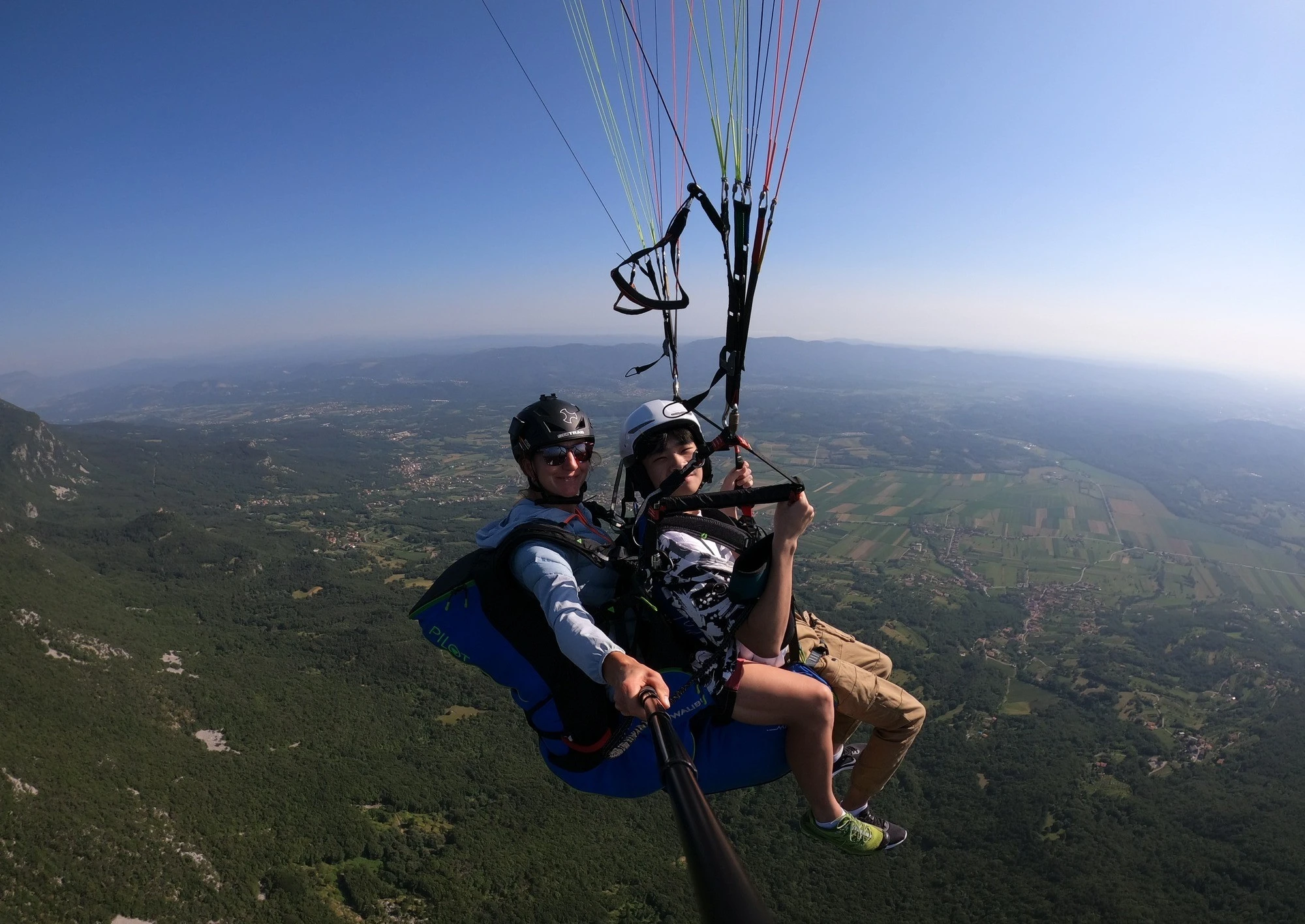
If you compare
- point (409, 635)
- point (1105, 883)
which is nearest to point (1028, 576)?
point (1105, 883)

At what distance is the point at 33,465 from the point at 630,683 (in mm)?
133618

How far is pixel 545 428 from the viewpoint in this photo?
12.0 feet

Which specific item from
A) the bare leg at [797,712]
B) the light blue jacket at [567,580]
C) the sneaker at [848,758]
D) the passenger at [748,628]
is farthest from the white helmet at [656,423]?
the sneaker at [848,758]

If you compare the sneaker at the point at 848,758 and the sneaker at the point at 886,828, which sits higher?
the sneaker at the point at 848,758

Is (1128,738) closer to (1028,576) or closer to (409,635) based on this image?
(1028,576)

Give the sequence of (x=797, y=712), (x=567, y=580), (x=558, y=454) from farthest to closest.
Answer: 1. (x=558, y=454)
2. (x=797, y=712)
3. (x=567, y=580)

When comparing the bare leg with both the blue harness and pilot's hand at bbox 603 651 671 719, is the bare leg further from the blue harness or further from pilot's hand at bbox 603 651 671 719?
pilot's hand at bbox 603 651 671 719

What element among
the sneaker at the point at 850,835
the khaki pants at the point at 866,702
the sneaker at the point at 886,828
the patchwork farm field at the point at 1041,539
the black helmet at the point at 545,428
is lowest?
the patchwork farm field at the point at 1041,539

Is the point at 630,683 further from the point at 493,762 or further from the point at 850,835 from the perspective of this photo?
the point at 493,762

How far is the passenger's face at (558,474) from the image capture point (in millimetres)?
3643

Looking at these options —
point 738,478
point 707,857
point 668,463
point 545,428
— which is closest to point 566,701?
point 668,463

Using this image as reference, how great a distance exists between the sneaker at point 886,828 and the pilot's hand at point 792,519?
2148 mm

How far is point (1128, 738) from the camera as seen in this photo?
153 ft

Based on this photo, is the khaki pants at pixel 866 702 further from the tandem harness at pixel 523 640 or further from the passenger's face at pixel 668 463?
the tandem harness at pixel 523 640
